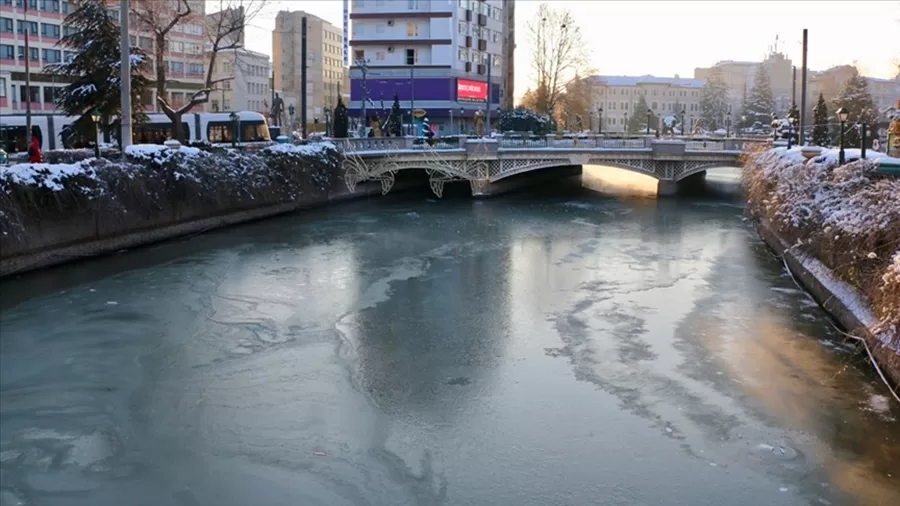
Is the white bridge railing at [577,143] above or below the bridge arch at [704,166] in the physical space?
above

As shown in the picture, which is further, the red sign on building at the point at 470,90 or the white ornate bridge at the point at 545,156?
the red sign on building at the point at 470,90

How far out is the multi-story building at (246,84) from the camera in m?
100

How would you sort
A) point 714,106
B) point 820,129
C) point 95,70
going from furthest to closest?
point 714,106 → point 820,129 → point 95,70

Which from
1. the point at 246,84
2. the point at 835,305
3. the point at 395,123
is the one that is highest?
the point at 246,84

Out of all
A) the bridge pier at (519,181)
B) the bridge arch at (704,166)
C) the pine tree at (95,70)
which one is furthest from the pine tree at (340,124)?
the bridge arch at (704,166)

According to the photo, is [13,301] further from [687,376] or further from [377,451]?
[687,376]

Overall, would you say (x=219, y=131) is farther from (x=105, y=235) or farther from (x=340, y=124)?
(x=105, y=235)

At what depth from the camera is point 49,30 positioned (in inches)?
2454

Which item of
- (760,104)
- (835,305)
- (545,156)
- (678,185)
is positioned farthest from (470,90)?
(835,305)

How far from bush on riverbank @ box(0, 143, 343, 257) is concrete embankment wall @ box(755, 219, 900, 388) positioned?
1869 cm

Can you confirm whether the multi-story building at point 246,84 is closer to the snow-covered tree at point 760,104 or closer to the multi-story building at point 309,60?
the multi-story building at point 309,60

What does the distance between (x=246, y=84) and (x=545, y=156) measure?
212 ft

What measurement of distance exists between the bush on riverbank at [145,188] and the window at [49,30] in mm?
32488

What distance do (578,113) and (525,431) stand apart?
71.1m
